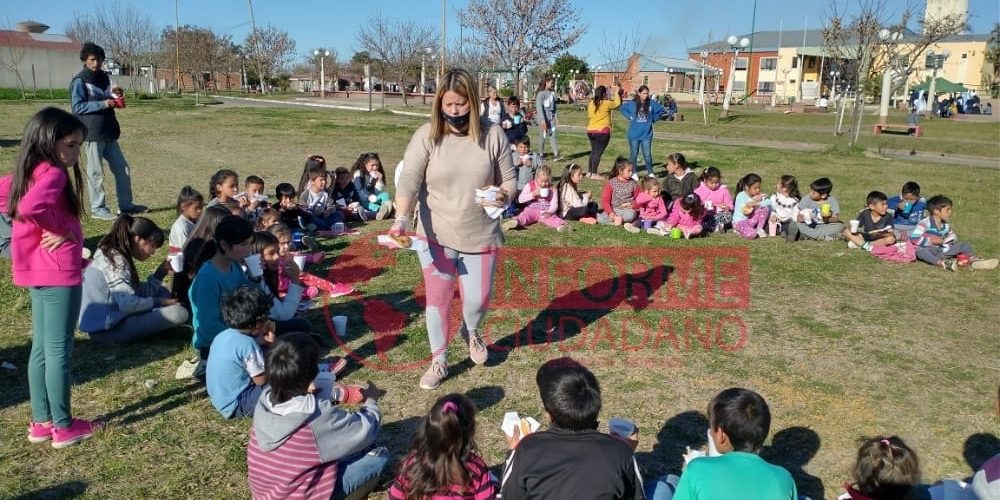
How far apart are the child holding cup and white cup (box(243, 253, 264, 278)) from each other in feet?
2.21

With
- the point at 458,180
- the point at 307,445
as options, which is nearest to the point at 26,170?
the point at 307,445

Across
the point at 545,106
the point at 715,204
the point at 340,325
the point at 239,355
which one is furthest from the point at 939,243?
the point at 545,106

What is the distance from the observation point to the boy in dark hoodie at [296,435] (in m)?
2.83

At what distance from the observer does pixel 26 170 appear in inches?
122

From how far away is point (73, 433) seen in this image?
356cm

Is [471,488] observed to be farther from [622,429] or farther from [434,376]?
[434,376]

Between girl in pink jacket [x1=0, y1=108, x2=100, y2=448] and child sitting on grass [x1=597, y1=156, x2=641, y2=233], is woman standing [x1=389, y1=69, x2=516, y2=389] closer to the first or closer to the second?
girl in pink jacket [x1=0, y1=108, x2=100, y2=448]

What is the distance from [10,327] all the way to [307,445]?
12.0 ft

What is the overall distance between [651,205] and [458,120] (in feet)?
18.5

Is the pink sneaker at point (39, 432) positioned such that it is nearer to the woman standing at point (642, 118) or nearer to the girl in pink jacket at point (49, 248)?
the girl in pink jacket at point (49, 248)

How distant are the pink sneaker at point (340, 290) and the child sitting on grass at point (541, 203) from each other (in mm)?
3278

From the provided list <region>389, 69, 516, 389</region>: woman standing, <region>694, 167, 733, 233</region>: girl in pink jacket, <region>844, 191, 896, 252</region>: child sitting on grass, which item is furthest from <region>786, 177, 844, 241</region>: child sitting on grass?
<region>389, 69, 516, 389</region>: woman standing

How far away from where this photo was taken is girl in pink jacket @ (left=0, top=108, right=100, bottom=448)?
10.1 ft

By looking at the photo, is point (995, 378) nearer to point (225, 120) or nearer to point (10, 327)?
point (10, 327)
